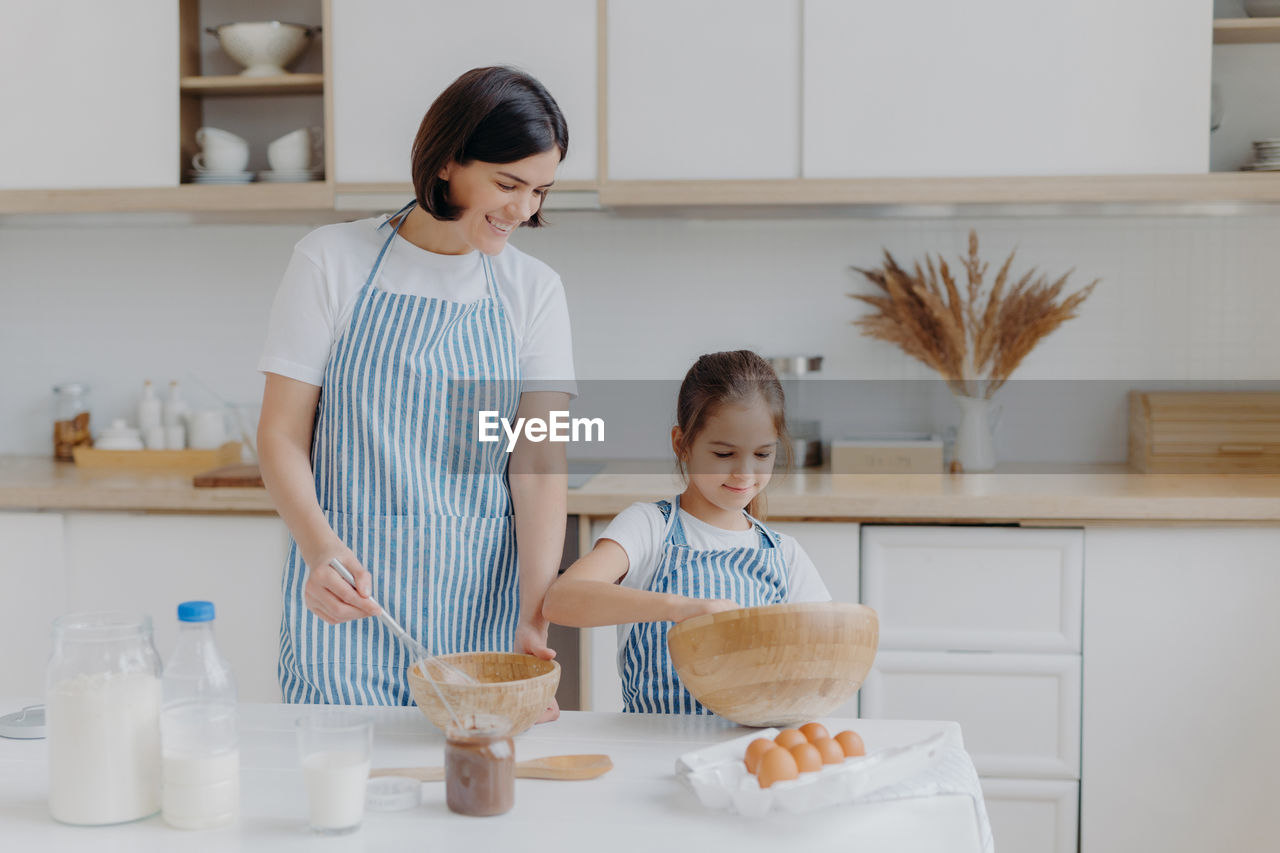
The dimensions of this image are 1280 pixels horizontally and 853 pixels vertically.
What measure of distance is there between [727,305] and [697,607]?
169cm

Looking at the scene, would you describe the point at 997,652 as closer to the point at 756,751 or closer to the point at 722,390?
the point at 722,390

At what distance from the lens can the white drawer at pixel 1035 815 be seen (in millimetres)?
2174

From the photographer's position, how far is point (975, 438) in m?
2.54

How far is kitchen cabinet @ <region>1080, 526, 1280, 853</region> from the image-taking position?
2.15 metres

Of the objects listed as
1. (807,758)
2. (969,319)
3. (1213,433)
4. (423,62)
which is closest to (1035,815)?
(1213,433)

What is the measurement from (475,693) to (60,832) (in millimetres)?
356

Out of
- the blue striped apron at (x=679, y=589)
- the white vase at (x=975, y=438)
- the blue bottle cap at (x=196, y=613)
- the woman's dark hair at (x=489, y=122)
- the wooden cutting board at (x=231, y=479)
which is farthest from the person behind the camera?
the white vase at (x=975, y=438)

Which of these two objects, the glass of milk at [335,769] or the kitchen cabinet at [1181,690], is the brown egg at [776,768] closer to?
the glass of milk at [335,769]

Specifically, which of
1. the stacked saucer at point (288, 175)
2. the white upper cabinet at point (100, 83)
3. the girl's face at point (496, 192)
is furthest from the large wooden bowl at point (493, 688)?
the white upper cabinet at point (100, 83)

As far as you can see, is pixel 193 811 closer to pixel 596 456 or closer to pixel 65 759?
pixel 65 759

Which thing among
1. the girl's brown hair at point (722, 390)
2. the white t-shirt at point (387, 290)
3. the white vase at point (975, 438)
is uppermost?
the white t-shirt at point (387, 290)

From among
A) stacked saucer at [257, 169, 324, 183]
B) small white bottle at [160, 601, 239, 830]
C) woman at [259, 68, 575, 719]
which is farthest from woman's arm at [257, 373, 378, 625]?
stacked saucer at [257, 169, 324, 183]

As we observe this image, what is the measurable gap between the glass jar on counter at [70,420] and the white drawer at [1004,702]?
6.58 feet

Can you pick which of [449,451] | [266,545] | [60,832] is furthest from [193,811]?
[266,545]
